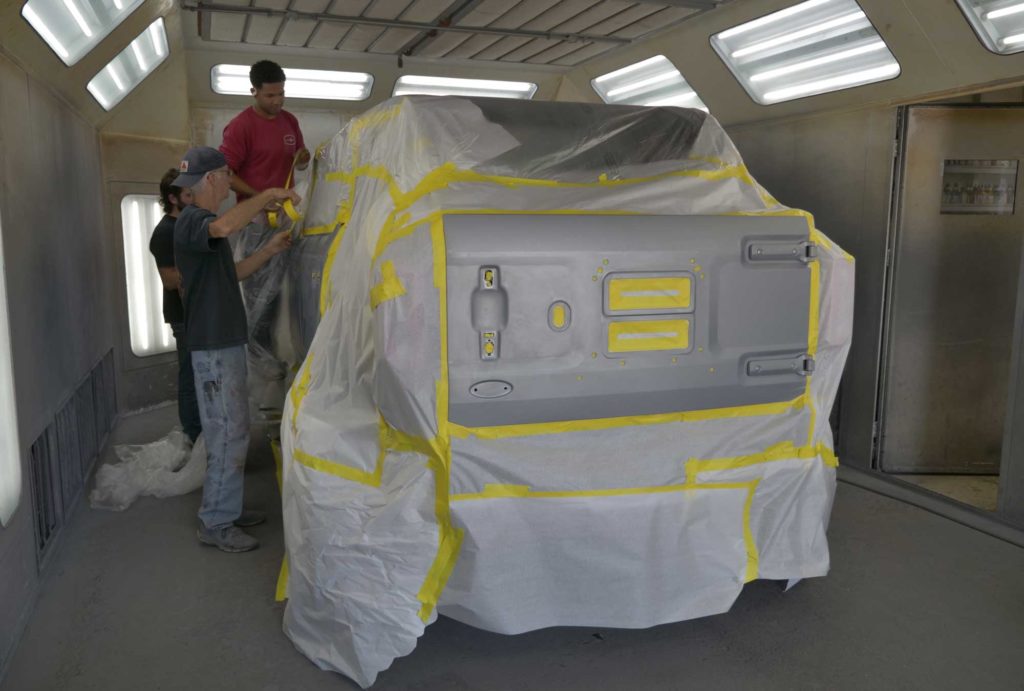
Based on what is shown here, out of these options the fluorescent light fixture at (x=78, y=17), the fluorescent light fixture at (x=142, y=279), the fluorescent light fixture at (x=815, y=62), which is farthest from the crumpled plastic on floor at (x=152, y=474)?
the fluorescent light fixture at (x=815, y=62)

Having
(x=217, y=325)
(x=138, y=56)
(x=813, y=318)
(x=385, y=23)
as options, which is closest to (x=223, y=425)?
(x=217, y=325)

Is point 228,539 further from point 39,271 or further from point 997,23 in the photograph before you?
point 997,23

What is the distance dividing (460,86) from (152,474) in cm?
393

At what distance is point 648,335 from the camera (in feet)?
8.32

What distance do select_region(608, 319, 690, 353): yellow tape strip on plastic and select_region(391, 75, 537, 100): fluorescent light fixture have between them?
419 cm

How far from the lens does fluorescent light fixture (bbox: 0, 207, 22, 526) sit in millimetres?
2393

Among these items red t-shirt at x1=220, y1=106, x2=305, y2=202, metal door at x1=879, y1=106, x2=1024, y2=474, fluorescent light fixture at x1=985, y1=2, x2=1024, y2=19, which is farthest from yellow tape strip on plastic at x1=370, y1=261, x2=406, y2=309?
metal door at x1=879, y1=106, x2=1024, y2=474

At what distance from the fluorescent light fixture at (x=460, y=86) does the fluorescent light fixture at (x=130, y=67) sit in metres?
1.74

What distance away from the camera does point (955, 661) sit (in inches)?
105

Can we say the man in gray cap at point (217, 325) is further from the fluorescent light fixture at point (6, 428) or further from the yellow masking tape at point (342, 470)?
the yellow masking tape at point (342, 470)

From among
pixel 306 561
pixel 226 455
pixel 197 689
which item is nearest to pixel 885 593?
pixel 306 561

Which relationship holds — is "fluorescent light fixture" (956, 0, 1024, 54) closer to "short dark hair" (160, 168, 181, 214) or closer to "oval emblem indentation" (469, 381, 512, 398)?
"oval emblem indentation" (469, 381, 512, 398)

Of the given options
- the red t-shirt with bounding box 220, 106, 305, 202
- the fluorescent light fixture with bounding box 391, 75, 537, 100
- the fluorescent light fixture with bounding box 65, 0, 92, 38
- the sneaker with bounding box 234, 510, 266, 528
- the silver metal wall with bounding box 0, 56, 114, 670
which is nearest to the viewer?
the silver metal wall with bounding box 0, 56, 114, 670

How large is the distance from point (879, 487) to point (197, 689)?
3566mm
